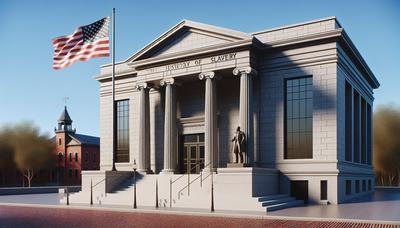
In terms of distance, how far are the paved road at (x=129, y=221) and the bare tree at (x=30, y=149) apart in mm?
54060

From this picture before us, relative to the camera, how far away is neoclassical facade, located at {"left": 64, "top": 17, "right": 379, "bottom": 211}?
28.3 m

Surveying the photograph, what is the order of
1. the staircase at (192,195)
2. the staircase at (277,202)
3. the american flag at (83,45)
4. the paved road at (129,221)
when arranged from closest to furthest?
1. the paved road at (129,221)
2. the staircase at (277,202)
3. the staircase at (192,195)
4. the american flag at (83,45)

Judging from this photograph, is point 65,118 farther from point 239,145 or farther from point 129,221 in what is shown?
point 129,221

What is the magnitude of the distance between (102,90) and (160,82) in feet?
30.6

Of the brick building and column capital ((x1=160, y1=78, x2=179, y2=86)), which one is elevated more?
column capital ((x1=160, y1=78, x2=179, y2=86))

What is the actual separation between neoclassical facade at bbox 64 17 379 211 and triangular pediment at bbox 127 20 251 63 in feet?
0.27

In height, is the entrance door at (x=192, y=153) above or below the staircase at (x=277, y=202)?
above

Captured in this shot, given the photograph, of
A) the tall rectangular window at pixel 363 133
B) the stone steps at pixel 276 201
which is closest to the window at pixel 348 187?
the stone steps at pixel 276 201

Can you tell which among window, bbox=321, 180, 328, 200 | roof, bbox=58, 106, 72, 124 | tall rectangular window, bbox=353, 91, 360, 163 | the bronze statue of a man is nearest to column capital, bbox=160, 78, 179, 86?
the bronze statue of a man

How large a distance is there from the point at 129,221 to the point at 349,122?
65.7ft

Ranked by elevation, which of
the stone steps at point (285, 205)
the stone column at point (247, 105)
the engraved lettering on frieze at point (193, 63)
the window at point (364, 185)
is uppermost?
the engraved lettering on frieze at point (193, 63)

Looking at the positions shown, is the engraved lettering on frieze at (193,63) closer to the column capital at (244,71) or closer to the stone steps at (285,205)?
the column capital at (244,71)

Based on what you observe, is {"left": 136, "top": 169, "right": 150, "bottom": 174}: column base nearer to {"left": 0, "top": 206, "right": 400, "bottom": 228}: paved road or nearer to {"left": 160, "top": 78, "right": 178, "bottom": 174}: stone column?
{"left": 160, "top": 78, "right": 178, "bottom": 174}: stone column

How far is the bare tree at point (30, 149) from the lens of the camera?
73812 millimetres
